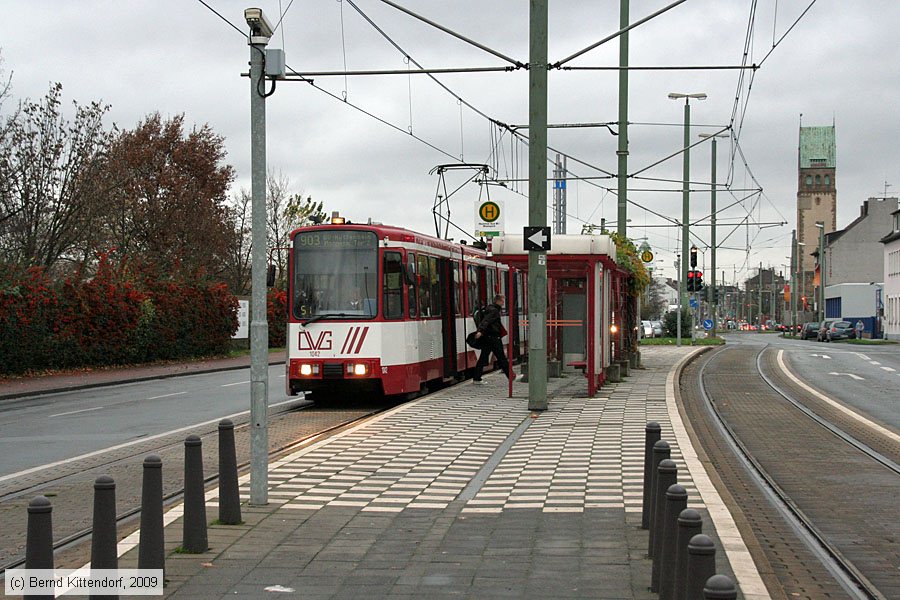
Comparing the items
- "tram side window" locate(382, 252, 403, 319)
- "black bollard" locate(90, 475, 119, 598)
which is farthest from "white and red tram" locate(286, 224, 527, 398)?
"black bollard" locate(90, 475, 119, 598)

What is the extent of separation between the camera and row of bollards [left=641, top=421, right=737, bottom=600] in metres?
4.62

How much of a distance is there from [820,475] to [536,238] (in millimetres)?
7044

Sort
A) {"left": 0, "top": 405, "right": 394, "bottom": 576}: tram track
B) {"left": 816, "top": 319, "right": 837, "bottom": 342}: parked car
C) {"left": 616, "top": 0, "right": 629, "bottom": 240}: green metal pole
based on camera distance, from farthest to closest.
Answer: {"left": 816, "top": 319, "right": 837, "bottom": 342}: parked car, {"left": 616, "top": 0, "right": 629, "bottom": 240}: green metal pole, {"left": 0, "top": 405, "right": 394, "bottom": 576}: tram track

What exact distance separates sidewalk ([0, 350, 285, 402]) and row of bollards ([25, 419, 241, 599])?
703 inches

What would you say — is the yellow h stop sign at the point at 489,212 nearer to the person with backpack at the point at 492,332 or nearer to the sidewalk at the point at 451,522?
the person with backpack at the point at 492,332

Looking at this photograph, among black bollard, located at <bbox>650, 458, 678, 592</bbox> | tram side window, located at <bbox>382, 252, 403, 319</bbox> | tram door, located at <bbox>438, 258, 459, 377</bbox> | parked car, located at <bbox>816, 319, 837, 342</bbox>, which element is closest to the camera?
A: black bollard, located at <bbox>650, 458, 678, 592</bbox>

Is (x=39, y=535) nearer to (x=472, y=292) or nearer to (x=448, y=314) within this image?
(x=448, y=314)

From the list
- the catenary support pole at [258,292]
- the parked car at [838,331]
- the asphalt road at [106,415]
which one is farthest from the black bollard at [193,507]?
the parked car at [838,331]

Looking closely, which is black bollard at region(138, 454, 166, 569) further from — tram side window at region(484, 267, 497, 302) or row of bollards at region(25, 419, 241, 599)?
tram side window at region(484, 267, 497, 302)

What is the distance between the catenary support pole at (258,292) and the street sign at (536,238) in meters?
8.82

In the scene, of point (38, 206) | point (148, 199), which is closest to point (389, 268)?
point (38, 206)

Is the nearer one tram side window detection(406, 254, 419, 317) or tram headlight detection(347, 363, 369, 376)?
tram headlight detection(347, 363, 369, 376)

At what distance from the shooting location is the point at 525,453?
1300 centimetres

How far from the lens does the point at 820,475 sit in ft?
39.1
